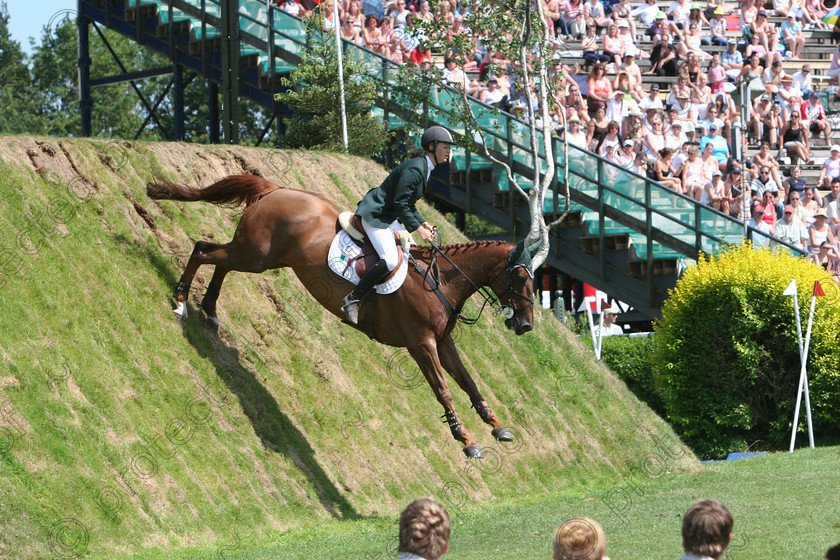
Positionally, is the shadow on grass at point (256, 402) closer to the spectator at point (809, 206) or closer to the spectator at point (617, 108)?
the spectator at point (617, 108)

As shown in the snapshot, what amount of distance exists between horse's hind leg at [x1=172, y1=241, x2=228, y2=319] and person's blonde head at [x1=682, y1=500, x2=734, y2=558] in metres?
8.35

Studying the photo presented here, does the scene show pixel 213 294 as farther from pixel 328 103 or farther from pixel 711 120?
pixel 711 120

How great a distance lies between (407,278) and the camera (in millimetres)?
12180

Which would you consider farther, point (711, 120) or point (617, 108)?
point (711, 120)

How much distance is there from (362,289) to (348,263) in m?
0.37

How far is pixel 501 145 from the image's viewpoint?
23.0 m

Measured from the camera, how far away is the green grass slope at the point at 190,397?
1045 cm

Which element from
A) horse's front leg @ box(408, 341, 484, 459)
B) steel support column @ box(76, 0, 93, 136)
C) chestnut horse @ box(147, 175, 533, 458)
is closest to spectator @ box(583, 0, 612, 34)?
steel support column @ box(76, 0, 93, 136)

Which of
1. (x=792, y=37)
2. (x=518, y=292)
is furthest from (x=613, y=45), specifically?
(x=518, y=292)

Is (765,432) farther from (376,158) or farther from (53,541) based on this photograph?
(53,541)

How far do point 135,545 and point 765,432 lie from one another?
16.2 metres

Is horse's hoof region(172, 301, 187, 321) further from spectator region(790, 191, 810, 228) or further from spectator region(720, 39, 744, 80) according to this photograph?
spectator region(720, 39, 744, 80)

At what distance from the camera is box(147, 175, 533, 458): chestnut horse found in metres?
11.9

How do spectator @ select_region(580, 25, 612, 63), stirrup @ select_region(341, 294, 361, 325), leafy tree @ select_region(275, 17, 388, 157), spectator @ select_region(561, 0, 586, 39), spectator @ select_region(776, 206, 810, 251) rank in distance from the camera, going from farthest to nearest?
spectator @ select_region(561, 0, 586, 39) → spectator @ select_region(580, 25, 612, 63) → spectator @ select_region(776, 206, 810, 251) → leafy tree @ select_region(275, 17, 388, 157) → stirrup @ select_region(341, 294, 361, 325)
